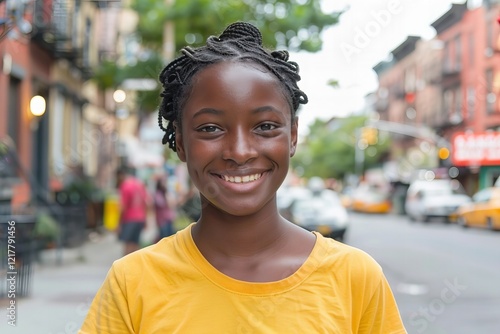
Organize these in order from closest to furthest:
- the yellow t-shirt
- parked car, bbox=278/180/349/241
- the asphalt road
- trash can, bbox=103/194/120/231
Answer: the yellow t-shirt → the asphalt road → parked car, bbox=278/180/349/241 → trash can, bbox=103/194/120/231

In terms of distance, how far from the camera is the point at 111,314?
1.52 m

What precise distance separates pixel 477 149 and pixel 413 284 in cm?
1718

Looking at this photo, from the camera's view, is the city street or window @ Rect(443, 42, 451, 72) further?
window @ Rect(443, 42, 451, 72)

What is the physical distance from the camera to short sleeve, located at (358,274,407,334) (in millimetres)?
1577

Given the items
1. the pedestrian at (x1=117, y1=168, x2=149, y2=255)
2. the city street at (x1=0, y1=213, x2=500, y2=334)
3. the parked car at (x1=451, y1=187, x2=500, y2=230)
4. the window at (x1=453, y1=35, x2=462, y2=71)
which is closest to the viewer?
the city street at (x1=0, y1=213, x2=500, y2=334)

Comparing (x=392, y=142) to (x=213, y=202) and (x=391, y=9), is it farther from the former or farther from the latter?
(x=213, y=202)

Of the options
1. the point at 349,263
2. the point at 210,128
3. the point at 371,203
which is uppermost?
the point at 210,128

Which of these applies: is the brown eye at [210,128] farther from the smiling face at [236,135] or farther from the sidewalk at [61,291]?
the sidewalk at [61,291]

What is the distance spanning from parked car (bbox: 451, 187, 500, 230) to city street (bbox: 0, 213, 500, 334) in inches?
36.3

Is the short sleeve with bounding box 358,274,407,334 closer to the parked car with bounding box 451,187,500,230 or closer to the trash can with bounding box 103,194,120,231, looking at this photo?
the parked car with bounding box 451,187,500,230

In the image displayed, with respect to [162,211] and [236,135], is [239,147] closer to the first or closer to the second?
[236,135]

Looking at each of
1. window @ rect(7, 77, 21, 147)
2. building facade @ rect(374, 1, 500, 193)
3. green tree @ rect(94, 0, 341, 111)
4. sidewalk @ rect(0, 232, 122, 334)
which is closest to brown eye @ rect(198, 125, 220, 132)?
sidewalk @ rect(0, 232, 122, 334)

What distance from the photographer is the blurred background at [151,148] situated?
815 centimetres

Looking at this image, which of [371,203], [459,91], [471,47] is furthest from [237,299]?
[371,203]
